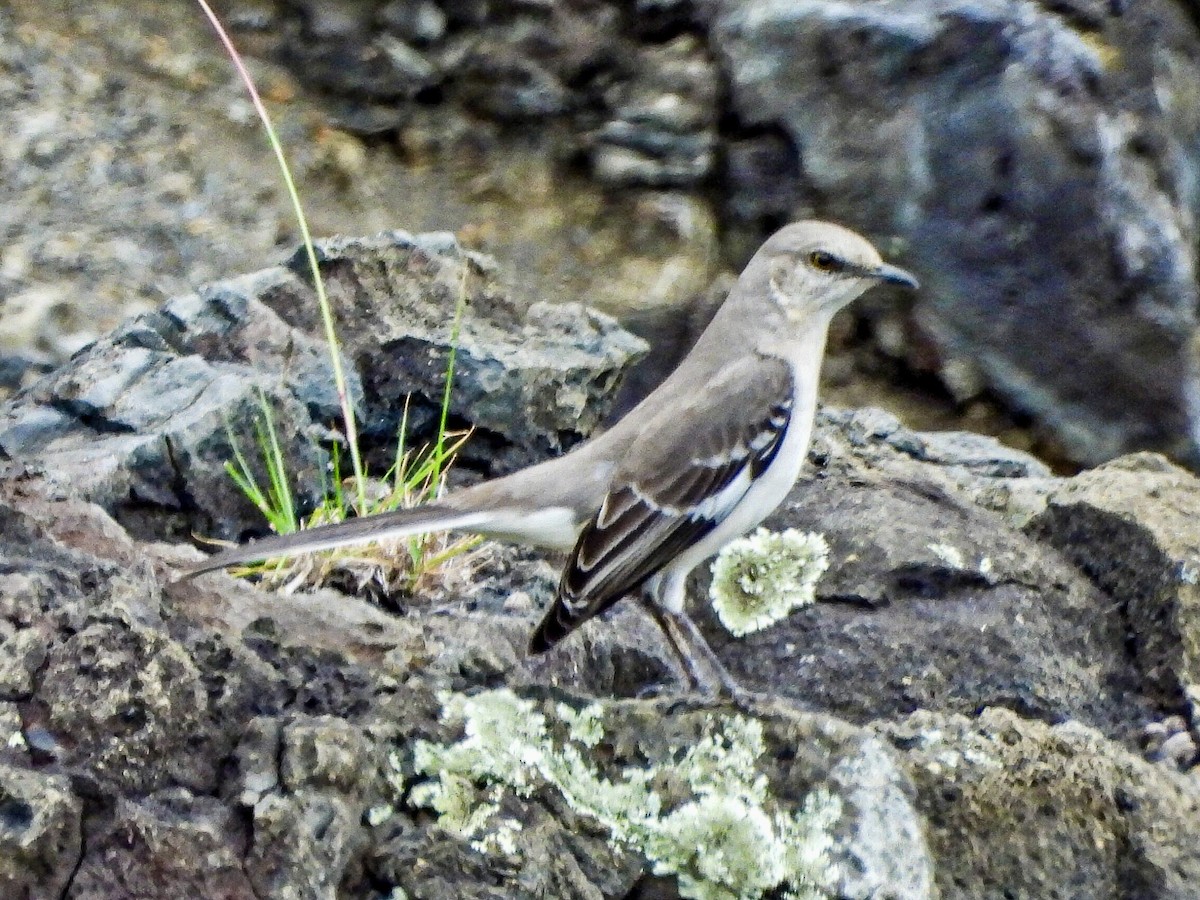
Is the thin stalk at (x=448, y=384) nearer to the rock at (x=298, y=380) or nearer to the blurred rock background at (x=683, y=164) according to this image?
the rock at (x=298, y=380)

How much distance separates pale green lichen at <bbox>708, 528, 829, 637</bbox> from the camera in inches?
211

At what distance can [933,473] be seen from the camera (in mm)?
6164

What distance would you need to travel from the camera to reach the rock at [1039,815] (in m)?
4.02

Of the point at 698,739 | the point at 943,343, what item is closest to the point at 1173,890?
the point at 698,739

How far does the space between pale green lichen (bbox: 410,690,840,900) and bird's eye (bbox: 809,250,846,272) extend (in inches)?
85.7

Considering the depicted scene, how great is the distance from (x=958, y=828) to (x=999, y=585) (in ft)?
4.76

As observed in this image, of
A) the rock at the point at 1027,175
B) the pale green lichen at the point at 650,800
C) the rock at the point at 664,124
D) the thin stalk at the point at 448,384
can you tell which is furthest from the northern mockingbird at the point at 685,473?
the rock at the point at 664,124

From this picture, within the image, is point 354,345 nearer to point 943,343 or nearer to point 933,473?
point 933,473

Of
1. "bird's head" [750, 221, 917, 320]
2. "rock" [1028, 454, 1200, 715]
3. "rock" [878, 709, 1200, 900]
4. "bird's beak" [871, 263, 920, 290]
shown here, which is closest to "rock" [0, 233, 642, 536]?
"bird's head" [750, 221, 917, 320]

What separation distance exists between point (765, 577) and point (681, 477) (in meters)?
0.60

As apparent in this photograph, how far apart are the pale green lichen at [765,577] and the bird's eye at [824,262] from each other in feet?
3.08

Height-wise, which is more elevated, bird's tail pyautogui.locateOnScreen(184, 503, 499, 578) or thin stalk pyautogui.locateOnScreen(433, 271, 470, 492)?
bird's tail pyautogui.locateOnScreen(184, 503, 499, 578)

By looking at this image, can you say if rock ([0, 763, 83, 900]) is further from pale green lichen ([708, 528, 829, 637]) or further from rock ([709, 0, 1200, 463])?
rock ([709, 0, 1200, 463])

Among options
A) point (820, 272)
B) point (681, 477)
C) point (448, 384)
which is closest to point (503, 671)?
point (681, 477)
